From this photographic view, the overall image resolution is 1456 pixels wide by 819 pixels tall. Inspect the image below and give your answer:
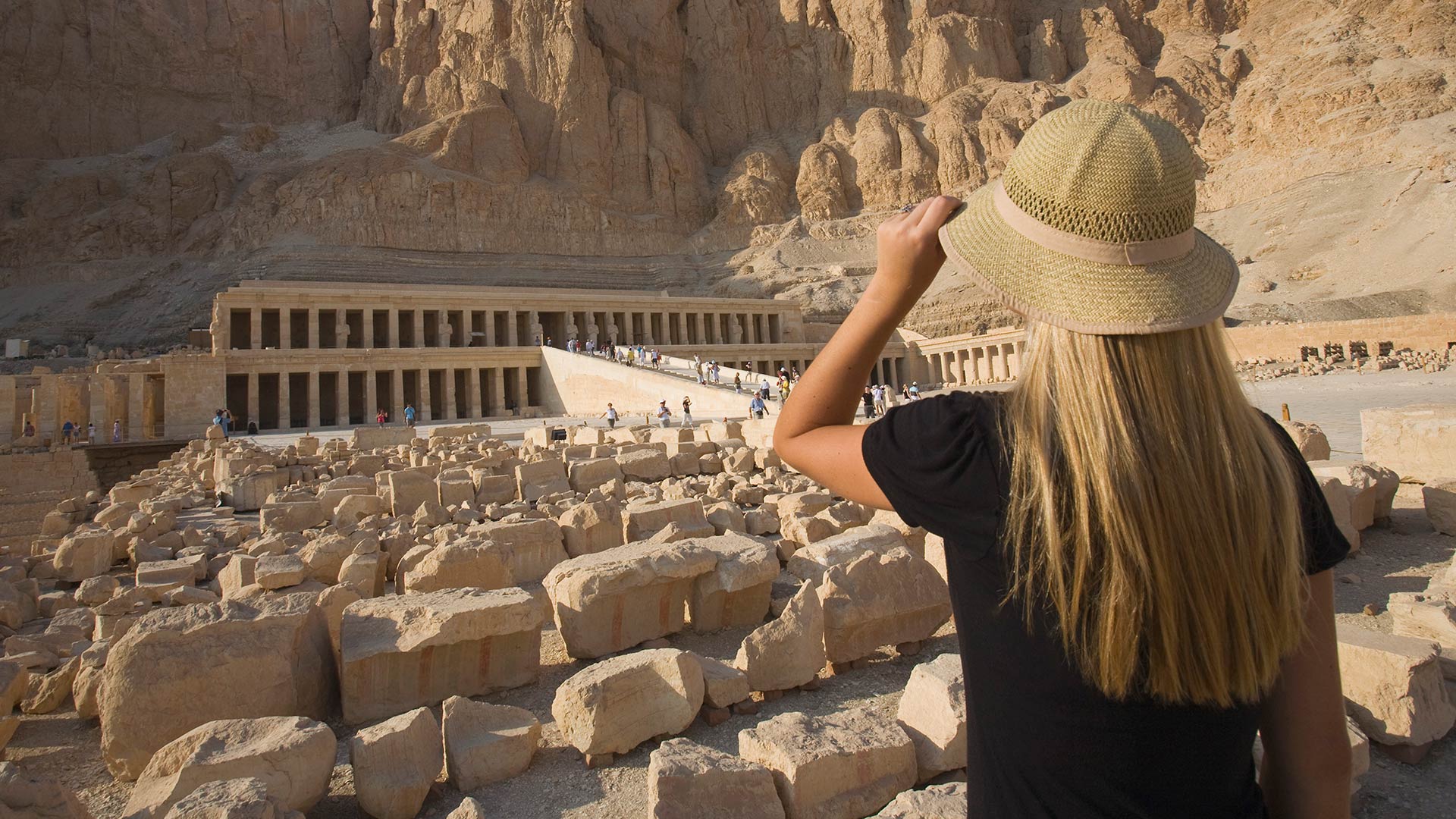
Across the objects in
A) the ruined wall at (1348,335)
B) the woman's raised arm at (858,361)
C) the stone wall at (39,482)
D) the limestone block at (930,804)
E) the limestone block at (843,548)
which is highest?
the ruined wall at (1348,335)

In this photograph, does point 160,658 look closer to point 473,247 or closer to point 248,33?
point 473,247

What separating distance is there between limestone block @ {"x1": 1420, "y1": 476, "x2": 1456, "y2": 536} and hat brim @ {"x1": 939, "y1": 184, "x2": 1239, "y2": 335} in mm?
6907

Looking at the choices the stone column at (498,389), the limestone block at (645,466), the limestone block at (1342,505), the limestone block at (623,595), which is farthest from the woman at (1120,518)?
the stone column at (498,389)

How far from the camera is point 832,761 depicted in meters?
3.09

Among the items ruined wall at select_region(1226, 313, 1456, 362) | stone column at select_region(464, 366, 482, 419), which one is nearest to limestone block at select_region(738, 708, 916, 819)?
ruined wall at select_region(1226, 313, 1456, 362)

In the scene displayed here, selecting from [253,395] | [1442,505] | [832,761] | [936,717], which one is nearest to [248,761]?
[832,761]

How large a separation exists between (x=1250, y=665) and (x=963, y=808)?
66.7 inches

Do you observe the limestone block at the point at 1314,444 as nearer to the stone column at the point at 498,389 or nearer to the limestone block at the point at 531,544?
the limestone block at the point at 531,544

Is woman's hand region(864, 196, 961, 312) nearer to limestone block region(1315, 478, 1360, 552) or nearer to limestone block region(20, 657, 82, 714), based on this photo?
limestone block region(20, 657, 82, 714)

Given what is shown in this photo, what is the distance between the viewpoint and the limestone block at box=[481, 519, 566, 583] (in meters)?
6.59

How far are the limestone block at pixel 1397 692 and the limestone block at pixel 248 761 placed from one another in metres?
4.22

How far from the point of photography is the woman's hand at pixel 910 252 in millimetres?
1525

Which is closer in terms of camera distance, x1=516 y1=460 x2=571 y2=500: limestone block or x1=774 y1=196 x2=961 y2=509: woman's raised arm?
x1=774 y1=196 x2=961 y2=509: woman's raised arm

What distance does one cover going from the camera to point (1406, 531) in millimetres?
6594
